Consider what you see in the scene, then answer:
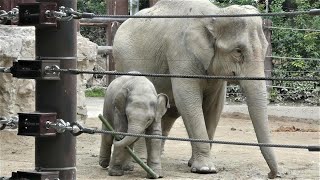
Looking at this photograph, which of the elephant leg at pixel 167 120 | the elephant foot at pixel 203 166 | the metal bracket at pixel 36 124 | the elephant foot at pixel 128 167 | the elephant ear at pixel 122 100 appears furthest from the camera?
the elephant leg at pixel 167 120

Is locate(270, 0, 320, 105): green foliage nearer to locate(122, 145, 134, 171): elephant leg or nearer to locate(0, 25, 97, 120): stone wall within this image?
locate(0, 25, 97, 120): stone wall

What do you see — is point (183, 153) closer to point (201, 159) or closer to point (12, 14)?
point (201, 159)

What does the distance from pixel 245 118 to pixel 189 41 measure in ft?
15.5

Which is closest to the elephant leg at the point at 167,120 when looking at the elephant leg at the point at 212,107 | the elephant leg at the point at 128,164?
the elephant leg at the point at 212,107

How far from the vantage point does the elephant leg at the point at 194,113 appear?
718 cm

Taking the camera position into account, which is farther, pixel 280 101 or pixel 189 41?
pixel 280 101

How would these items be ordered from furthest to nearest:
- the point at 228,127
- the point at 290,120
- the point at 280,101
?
the point at 280,101
the point at 290,120
the point at 228,127

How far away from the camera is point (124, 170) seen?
6977 millimetres

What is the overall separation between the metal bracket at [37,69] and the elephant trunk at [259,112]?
401 centimetres

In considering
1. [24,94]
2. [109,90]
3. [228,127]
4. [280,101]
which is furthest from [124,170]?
[280,101]

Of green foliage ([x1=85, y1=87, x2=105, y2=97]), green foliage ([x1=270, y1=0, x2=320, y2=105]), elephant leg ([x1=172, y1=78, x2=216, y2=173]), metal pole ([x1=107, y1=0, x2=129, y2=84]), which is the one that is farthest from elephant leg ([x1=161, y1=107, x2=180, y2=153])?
green foliage ([x1=85, y1=87, x2=105, y2=97])

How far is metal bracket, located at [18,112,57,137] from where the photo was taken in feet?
8.65

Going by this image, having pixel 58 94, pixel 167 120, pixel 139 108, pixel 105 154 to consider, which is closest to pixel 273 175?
pixel 139 108

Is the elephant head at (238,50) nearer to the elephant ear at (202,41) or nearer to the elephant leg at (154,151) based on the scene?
the elephant ear at (202,41)
